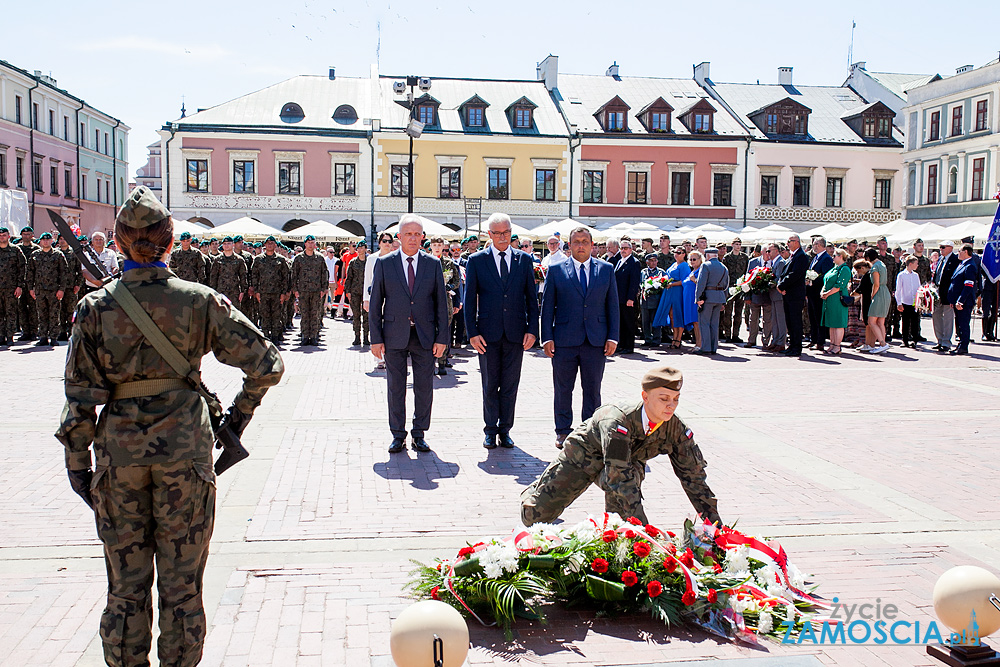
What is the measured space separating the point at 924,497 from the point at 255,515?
471 centimetres

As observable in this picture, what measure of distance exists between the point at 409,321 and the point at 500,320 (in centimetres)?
88

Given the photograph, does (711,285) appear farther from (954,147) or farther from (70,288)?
(954,147)

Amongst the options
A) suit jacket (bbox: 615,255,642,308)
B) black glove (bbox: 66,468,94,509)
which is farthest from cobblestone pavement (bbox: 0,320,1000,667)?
suit jacket (bbox: 615,255,642,308)

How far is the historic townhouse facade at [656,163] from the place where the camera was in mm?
44031

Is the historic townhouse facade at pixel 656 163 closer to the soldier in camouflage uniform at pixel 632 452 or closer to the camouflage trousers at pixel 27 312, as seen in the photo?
the camouflage trousers at pixel 27 312

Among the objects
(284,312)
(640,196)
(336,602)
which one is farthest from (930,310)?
(640,196)

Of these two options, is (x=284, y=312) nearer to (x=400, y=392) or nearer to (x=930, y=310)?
(x=400, y=392)

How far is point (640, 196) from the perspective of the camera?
146 feet

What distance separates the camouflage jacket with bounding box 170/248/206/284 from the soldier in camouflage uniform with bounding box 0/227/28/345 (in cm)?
274

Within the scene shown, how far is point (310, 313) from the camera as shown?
677 inches

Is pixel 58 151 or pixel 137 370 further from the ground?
pixel 58 151

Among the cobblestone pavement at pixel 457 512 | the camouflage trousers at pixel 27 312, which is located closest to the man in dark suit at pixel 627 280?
the cobblestone pavement at pixel 457 512

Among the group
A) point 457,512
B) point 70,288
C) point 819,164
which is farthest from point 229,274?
point 819,164

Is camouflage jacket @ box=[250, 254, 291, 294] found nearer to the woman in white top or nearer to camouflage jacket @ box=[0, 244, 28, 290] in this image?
camouflage jacket @ box=[0, 244, 28, 290]
